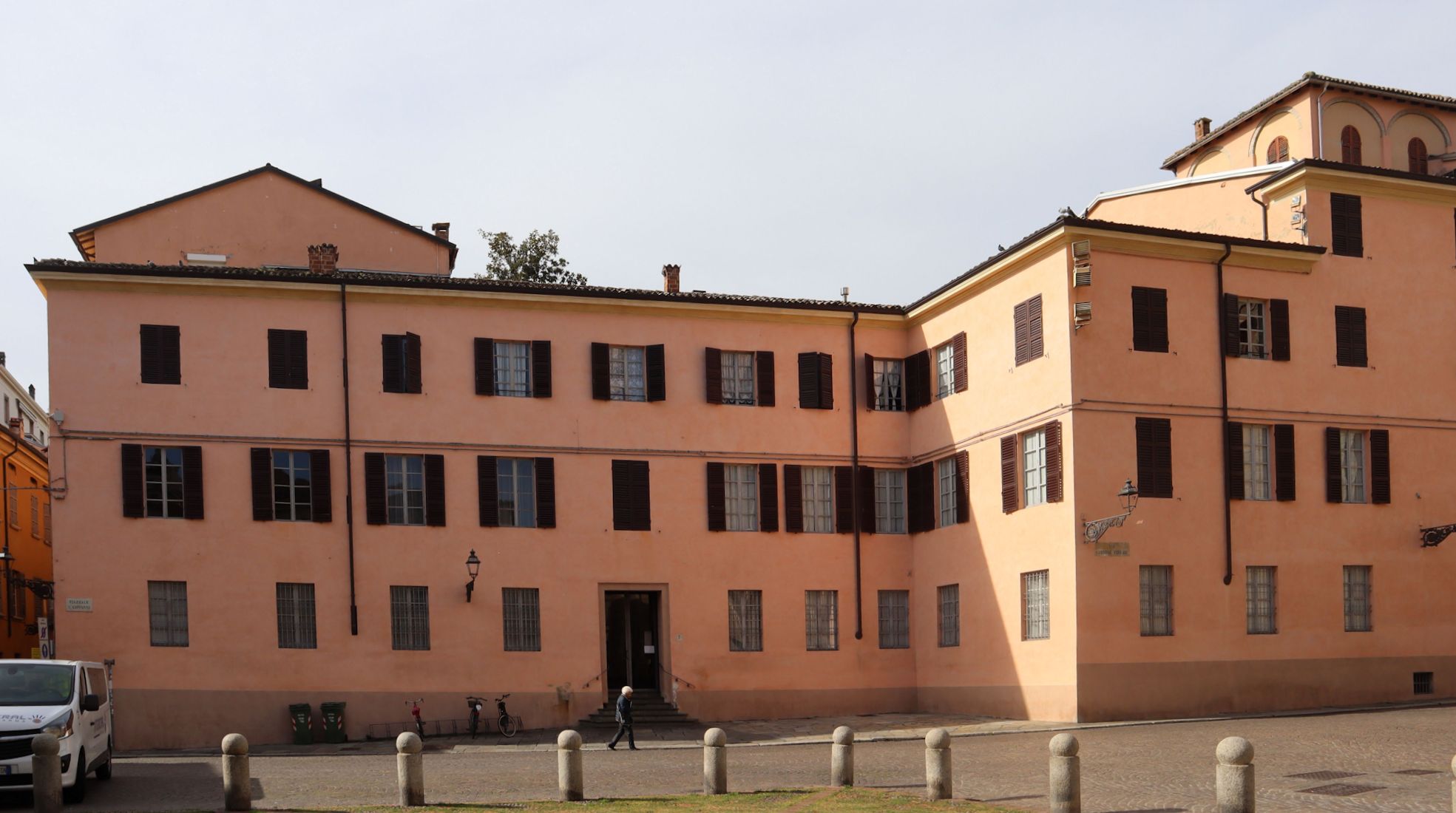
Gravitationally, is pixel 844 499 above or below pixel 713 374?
below

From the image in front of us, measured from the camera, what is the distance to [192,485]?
3234 cm

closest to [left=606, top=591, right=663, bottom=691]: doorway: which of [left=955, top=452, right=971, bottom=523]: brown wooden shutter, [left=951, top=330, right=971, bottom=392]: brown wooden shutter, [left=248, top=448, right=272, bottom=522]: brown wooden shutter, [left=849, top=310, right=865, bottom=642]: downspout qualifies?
[left=849, top=310, right=865, bottom=642]: downspout

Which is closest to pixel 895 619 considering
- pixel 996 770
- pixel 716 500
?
pixel 716 500

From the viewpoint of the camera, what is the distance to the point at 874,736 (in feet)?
98.0

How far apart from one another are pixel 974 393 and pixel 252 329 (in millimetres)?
14993

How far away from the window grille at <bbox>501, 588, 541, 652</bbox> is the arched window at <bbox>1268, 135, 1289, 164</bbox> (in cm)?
1953

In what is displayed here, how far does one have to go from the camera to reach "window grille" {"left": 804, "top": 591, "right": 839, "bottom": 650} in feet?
117

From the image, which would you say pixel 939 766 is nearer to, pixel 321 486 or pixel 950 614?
pixel 950 614

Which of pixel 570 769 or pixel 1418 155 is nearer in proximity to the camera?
pixel 570 769

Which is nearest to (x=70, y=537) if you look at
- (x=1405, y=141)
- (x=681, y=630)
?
(x=681, y=630)

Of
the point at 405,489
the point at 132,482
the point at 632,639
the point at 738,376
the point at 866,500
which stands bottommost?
the point at 632,639

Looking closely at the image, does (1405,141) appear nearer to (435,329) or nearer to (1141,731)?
(1141,731)

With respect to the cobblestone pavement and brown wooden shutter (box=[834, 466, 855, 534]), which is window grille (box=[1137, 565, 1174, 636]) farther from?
brown wooden shutter (box=[834, 466, 855, 534])

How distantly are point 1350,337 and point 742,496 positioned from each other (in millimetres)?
13097
